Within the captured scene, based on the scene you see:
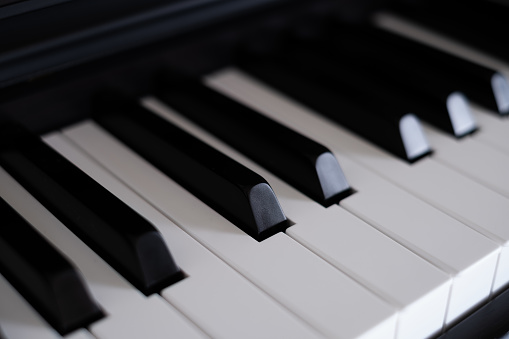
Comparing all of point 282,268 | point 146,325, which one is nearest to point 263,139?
point 282,268

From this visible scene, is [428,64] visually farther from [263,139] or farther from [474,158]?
[263,139]

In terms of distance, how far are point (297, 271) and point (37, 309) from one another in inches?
13.1

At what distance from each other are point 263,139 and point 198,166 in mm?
138

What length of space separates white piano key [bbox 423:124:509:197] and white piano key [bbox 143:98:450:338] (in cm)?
20

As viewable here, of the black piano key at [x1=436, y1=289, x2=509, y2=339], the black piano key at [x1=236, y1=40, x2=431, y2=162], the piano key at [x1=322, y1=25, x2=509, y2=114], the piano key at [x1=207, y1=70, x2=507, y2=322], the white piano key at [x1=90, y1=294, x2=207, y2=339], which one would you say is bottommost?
the black piano key at [x1=436, y1=289, x2=509, y2=339]

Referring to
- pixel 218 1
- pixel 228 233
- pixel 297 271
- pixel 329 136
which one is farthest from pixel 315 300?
pixel 218 1

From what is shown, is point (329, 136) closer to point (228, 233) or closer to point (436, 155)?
point (436, 155)

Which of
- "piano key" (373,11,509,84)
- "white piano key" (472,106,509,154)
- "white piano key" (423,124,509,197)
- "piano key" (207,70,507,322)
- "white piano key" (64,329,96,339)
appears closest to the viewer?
"white piano key" (64,329,96,339)

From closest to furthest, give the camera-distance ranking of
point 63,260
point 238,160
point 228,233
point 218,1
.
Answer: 1. point 63,260
2. point 228,233
3. point 238,160
4. point 218,1

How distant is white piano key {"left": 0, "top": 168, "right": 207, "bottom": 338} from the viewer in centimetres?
83

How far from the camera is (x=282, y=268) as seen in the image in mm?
924

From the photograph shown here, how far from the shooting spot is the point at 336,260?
3.09 feet

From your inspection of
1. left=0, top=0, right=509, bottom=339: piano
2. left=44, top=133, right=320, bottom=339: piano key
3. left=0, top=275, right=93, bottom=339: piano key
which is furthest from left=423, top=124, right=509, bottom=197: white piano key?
left=0, top=275, right=93, bottom=339: piano key

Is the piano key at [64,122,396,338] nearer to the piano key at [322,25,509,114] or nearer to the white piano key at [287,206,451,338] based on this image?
the white piano key at [287,206,451,338]
